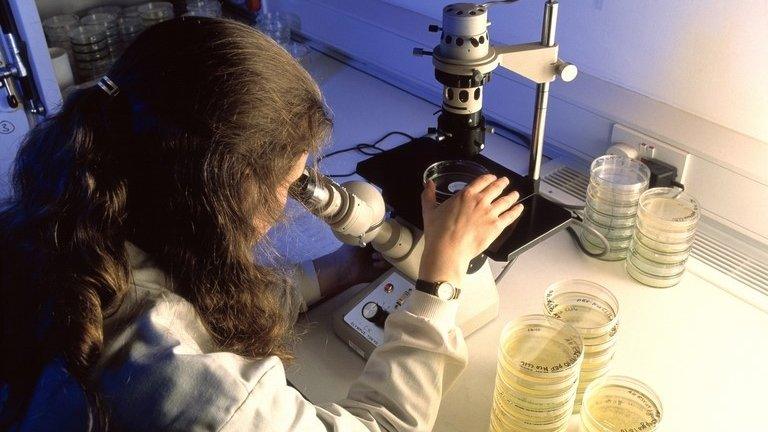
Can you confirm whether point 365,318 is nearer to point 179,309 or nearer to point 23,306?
point 179,309

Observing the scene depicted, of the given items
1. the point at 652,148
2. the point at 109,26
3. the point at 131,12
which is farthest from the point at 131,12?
the point at 652,148

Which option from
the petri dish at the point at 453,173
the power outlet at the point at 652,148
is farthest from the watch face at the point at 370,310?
the power outlet at the point at 652,148

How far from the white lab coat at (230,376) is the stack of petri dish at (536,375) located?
0.09 metres

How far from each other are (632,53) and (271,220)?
3.18 feet

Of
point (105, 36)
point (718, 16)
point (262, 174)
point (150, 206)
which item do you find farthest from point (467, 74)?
point (105, 36)

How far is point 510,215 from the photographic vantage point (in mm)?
1101

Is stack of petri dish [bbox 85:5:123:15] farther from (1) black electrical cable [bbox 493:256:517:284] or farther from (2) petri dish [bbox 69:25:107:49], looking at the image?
(1) black electrical cable [bbox 493:256:517:284]

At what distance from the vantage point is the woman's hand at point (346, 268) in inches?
50.7

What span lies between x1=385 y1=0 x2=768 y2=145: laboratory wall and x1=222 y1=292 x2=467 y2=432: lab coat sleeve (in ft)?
2.50

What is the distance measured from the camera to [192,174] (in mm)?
829

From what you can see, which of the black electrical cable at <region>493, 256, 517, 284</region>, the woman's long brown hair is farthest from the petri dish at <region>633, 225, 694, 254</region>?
the woman's long brown hair

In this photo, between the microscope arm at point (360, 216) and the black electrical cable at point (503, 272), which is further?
the black electrical cable at point (503, 272)

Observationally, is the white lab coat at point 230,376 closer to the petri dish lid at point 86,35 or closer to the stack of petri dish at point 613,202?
the stack of petri dish at point 613,202

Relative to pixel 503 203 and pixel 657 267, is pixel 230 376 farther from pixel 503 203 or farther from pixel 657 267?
pixel 657 267
